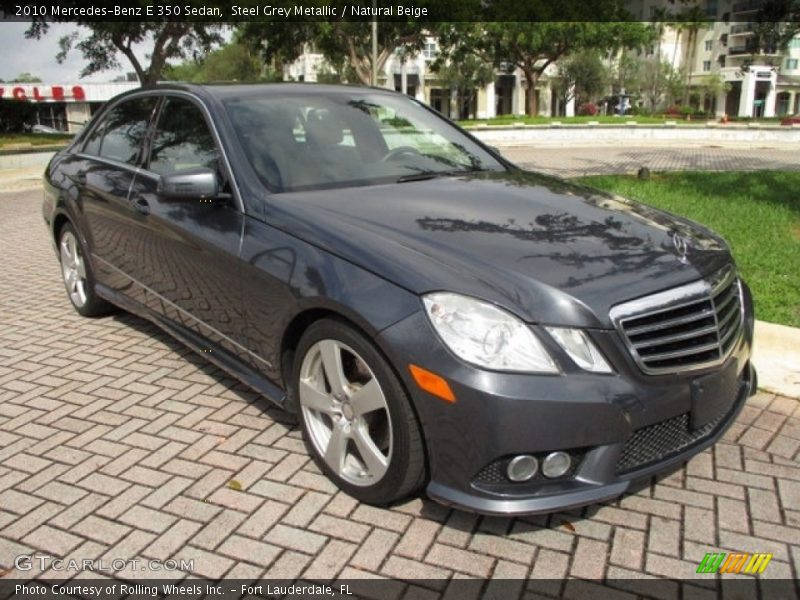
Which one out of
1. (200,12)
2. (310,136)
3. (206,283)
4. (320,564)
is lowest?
(320,564)

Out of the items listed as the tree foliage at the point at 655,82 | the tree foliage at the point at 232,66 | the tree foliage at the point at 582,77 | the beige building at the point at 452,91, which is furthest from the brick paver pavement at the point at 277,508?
the tree foliage at the point at 655,82

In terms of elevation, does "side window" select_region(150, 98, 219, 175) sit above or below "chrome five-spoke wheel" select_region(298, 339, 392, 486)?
above

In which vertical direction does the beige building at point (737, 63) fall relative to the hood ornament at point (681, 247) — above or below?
above

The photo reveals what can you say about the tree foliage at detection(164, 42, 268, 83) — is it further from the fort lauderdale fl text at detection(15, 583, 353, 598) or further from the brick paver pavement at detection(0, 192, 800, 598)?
the fort lauderdale fl text at detection(15, 583, 353, 598)

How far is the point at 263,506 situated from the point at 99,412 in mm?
1457

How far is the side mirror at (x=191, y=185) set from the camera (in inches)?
134

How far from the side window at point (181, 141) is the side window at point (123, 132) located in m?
0.26

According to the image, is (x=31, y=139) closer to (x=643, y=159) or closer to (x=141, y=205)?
(x=643, y=159)

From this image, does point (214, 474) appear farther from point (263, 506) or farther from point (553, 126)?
point (553, 126)

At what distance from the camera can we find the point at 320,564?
2.69 metres

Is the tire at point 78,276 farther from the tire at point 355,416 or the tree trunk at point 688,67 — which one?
the tree trunk at point 688,67

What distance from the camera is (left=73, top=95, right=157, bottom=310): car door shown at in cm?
452

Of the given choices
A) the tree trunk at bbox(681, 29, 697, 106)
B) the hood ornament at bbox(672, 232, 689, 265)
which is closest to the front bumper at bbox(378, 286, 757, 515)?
the hood ornament at bbox(672, 232, 689, 265)

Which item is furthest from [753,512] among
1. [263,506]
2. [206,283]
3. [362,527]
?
[206,283]
